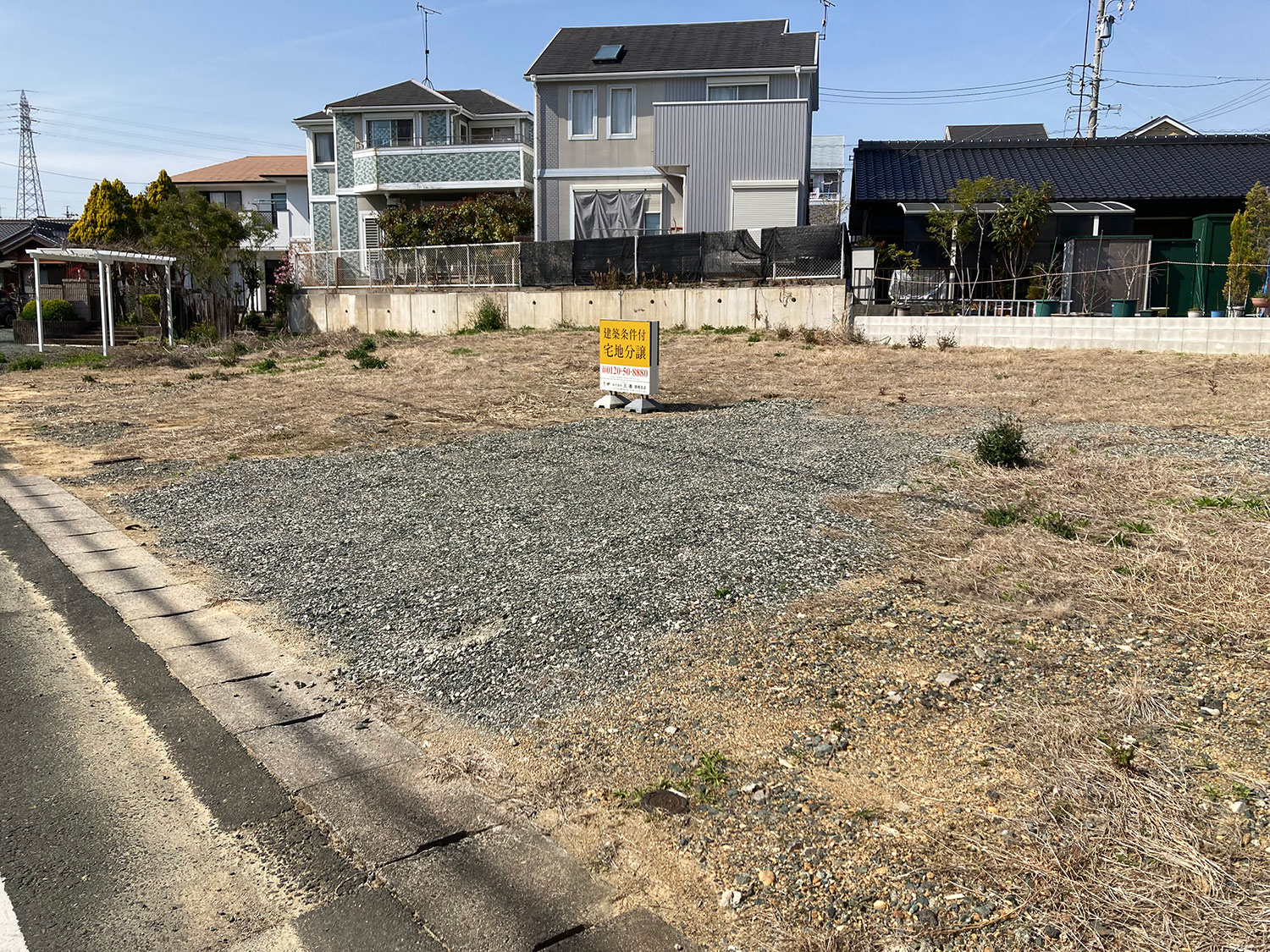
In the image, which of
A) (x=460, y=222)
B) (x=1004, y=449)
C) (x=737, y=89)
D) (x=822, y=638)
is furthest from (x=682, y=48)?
(x=822, y=638)

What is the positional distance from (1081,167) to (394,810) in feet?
95.8

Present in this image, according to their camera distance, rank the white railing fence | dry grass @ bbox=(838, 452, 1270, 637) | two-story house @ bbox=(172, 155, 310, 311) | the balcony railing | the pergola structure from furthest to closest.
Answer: two-story house @ bbox=(172, 155, 310, 311), the balcony railing, the white railing fence, the pergola structure, dry grass @ bbox=(838, 452, 1270, 637)

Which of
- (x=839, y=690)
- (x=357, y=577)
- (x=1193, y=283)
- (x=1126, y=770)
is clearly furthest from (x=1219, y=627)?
(x=1193, y=283)

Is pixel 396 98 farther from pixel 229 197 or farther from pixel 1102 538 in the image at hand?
pixel 1102 538

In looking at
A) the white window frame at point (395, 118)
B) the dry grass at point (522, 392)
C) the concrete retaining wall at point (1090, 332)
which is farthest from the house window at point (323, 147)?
the concrete retaining wall at point (1090, 332)

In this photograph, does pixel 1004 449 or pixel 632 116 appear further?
pixel 632 116

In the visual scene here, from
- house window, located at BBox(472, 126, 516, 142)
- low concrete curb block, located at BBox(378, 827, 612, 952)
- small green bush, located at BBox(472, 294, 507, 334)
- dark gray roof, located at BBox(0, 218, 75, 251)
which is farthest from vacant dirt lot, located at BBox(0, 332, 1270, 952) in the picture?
dark gray roof, located at BBox(0, 218, 75, 251)

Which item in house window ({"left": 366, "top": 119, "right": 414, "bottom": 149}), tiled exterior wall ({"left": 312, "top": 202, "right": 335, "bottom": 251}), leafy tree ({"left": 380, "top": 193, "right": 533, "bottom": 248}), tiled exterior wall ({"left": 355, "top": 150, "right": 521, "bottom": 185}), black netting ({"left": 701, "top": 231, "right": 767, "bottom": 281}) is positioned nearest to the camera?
black netting ({"left": 701, "top": 231, "right": 767, "bottom": 281})

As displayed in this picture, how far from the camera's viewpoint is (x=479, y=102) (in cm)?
3872

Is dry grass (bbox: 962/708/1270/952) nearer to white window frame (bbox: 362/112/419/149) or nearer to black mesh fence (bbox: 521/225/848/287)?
black mesh fence (bbox: 521/225/848/287)

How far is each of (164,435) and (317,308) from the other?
18991 mm

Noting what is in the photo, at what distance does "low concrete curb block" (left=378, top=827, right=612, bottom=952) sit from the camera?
3.01 metres

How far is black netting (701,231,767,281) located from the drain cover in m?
20.6

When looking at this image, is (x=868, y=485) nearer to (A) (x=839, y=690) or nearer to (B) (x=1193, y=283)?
(A) (x=839, y=690)
